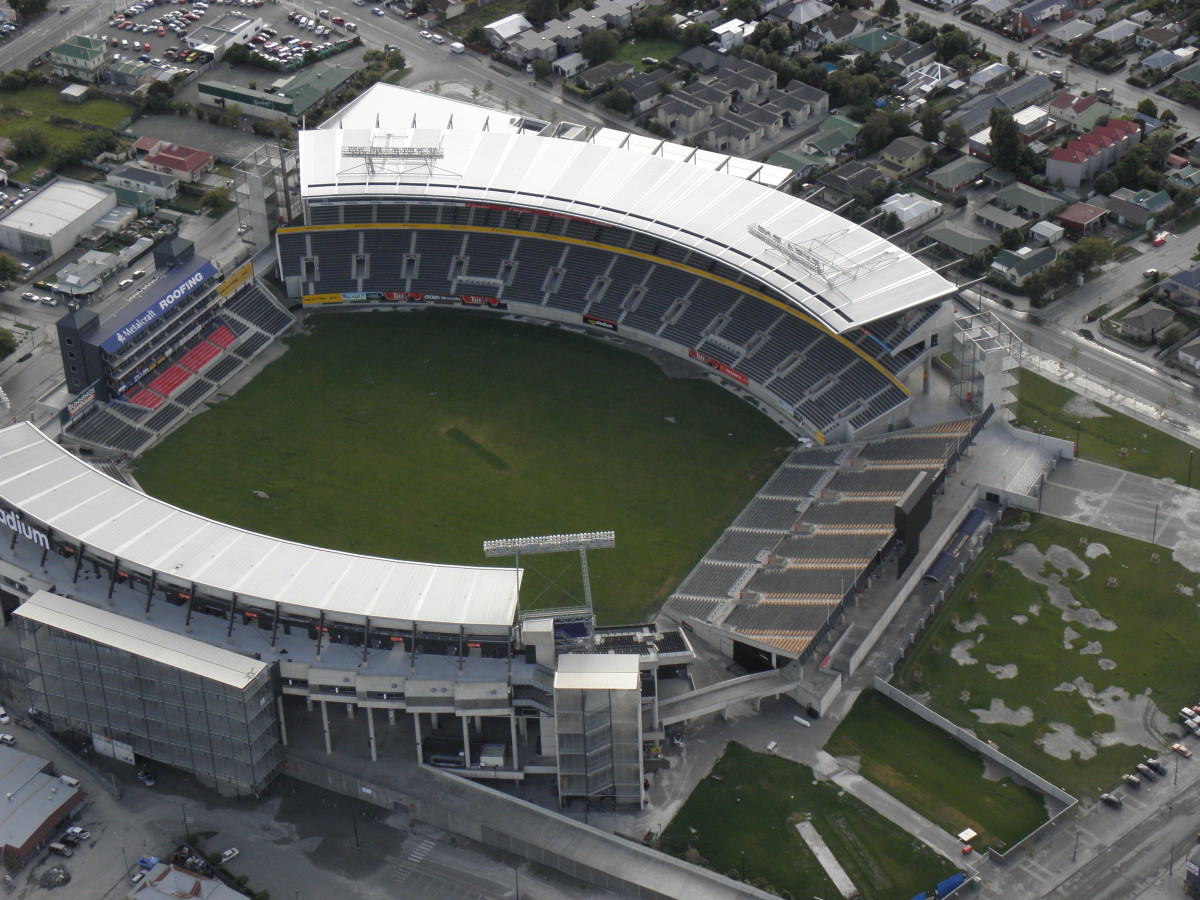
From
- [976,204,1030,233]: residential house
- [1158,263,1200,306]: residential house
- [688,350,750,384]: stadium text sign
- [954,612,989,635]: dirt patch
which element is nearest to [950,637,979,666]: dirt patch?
[954,612,989,635]: dirt patch

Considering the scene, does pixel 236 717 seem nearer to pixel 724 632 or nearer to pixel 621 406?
pixel 724 632

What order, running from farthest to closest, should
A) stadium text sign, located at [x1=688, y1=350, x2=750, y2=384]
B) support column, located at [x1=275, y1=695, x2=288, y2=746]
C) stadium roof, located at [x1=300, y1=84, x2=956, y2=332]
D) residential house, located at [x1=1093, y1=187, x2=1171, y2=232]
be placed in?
residential house, located at [x1=1093, y1=187, x2=1171, y2=232]
stadium text sign, located at [x1=688, y1=350, x2=750, y2=384]
stadium roof, located at [x1=300, y1=84, x2=956, y2=332]
support column, located at [x1=275, y1=695, x2=288, y2=746]

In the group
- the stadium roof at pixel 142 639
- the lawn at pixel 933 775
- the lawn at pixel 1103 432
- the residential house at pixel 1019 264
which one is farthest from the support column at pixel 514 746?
the residential house at pixel 1019 264

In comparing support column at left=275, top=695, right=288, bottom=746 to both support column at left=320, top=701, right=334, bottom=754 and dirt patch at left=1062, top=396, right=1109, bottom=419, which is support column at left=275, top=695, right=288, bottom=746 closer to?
support column at left=320, top=701, right=334, bottom=754

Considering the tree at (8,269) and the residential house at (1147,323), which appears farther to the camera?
the tree at (8,269)

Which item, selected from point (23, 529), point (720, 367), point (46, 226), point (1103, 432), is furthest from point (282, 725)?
point (46, 226)

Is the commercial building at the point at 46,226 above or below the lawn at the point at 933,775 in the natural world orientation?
below

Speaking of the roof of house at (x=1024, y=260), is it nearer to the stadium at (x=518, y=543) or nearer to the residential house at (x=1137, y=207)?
the residential house at (x=1137, y=207)
